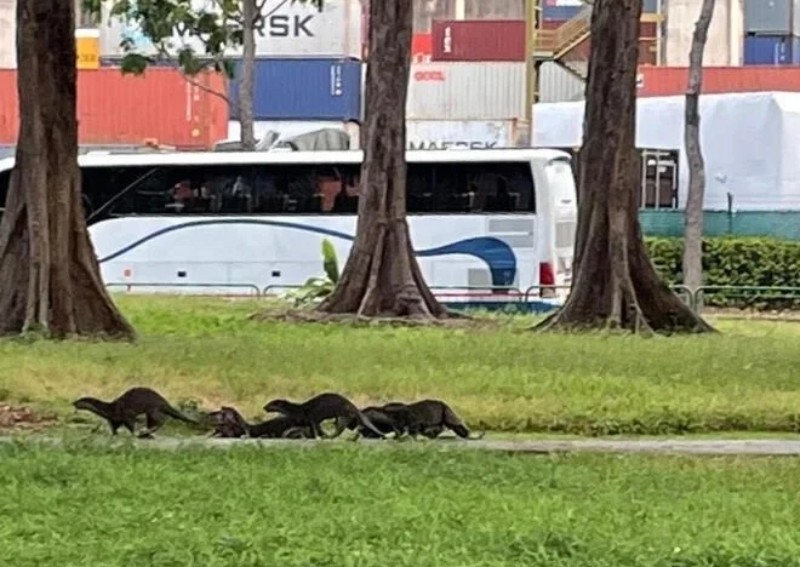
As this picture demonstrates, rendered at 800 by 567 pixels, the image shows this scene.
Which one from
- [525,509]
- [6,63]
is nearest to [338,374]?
[525,509]

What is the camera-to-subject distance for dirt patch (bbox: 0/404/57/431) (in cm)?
1299

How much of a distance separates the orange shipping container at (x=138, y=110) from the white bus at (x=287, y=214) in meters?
14.5

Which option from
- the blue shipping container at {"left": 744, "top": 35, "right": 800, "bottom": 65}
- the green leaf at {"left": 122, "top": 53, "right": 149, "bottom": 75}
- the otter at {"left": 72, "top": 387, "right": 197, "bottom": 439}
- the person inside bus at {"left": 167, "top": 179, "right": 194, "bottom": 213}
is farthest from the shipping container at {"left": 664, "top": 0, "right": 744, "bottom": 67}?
the otter at {"left": 72, "top": 387, "right": 197, "bottom": 439}

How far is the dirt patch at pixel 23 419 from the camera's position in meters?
13.0

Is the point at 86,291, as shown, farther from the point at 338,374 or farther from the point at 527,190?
the point at 527,190

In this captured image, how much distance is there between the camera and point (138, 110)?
48.0 meters

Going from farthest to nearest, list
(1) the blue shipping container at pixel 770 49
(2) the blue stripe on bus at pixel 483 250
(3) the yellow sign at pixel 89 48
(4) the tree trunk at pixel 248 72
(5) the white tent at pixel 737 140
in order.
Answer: (1) the blue shipping container at pixel 770 49 < (3) the yellow sign at pixel 89 48 < (4) the tree trunk at pixel 248 72 < (5) the white tent at pixel 737 140 < (2) the blue stripe on bus at pixel 483 250

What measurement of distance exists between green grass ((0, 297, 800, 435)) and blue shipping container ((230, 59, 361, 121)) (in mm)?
31219

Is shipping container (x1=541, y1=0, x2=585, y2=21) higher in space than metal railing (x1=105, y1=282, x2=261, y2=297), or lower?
higher

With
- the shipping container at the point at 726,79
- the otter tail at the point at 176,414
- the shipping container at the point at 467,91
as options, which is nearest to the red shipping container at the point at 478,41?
the shipping container at the point at 467,91

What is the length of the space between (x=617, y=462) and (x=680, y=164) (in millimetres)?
24991

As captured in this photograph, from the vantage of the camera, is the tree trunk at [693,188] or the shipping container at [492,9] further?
the shipping container at [492,9]

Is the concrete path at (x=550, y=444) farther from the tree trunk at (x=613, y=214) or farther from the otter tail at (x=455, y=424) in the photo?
the tree trunk at (x=613, y=214)

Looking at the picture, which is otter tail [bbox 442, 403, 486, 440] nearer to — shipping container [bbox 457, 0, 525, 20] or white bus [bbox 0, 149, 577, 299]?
white bus [bbox 0, 149, 577, 299]
